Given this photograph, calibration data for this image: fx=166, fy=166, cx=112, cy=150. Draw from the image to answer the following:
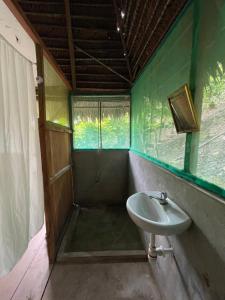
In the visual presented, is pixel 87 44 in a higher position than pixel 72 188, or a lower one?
higher

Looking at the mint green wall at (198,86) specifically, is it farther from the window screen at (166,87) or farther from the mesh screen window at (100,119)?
the mesh screen window at (100,119)

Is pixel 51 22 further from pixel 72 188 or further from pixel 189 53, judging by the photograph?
pixel 72 188

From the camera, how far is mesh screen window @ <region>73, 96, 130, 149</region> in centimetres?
357

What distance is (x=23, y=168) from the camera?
168cm

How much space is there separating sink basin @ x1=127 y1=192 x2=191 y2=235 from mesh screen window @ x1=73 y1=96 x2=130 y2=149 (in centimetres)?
222

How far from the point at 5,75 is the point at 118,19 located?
1.78 meters

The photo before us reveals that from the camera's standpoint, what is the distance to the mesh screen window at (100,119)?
141 inches

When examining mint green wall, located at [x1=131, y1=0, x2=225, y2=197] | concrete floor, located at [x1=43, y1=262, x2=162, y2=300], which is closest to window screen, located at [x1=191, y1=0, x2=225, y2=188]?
mint green wall, located at [x1=131, y1=0, x2=225, y2=197]

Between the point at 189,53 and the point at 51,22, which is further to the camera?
the point at 51,22

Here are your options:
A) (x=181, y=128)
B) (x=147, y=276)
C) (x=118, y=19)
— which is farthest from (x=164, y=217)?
(x=118, y=19)

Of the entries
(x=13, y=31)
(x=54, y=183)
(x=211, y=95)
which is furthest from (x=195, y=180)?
(x=13, y=31)

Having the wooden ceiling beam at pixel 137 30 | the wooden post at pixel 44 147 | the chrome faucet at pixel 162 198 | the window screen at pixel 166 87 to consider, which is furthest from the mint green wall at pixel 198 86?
the wooden post at pixel 44 147

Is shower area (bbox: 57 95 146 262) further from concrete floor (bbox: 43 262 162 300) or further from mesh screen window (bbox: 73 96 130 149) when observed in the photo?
concrete floor (bbox: 43 262 162 300)

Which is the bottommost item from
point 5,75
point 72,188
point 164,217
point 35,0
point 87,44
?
point 72,188
